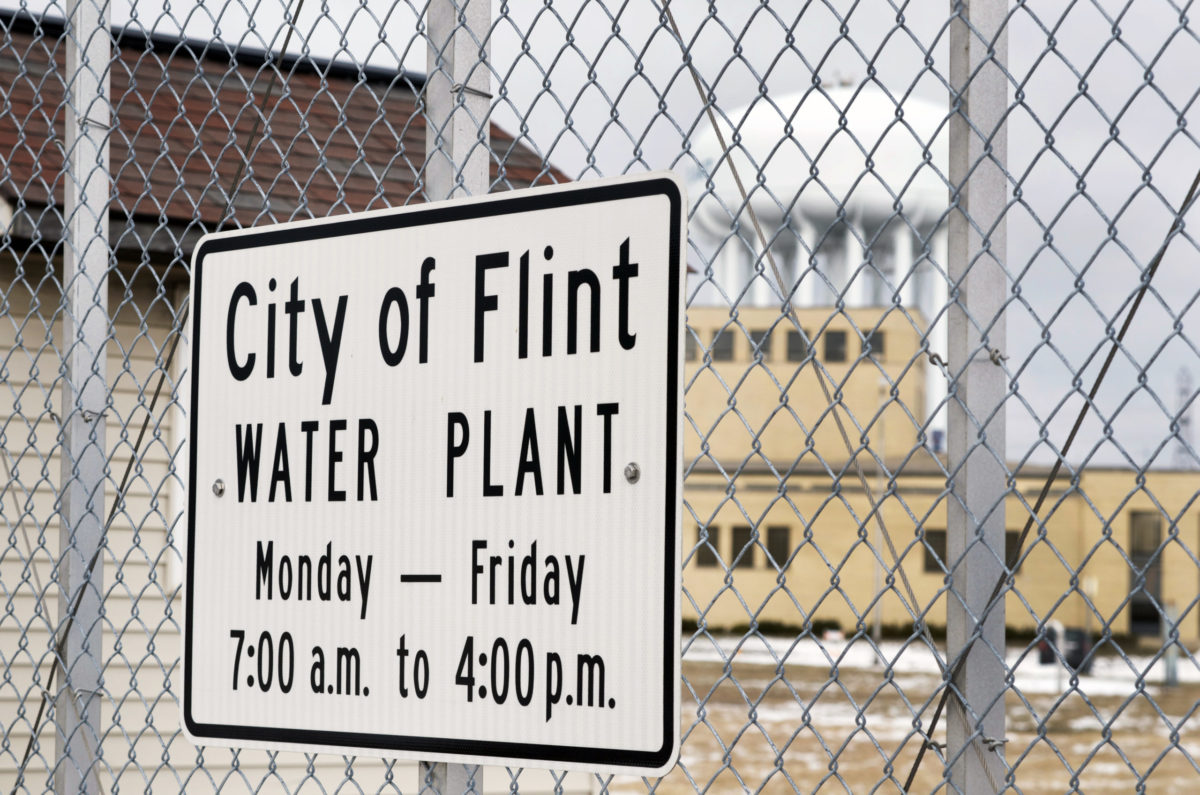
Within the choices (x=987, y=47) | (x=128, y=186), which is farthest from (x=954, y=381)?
(x=128, y=186)

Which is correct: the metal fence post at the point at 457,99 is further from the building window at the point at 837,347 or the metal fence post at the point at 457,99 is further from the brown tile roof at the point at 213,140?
the building window at the point at 837,347

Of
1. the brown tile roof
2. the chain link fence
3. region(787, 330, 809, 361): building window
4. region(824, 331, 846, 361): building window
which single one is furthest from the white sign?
region(824, 331, 846, 361): building window

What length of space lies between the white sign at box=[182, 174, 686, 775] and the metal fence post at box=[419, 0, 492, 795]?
255 mm

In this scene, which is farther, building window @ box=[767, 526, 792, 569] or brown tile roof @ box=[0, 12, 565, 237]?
building window @ box=[767, 526, 792, 569]

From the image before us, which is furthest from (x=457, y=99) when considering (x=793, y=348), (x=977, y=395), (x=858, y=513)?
(x=793, y=348)

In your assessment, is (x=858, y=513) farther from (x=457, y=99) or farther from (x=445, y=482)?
(x=445, y=482)

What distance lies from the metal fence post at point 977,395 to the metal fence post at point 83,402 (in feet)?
5.69

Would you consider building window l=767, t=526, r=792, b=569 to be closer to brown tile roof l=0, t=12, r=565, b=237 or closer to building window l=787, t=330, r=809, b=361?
building window l=787, t=330, r=809, b=361

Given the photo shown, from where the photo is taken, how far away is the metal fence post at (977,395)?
1642 mm

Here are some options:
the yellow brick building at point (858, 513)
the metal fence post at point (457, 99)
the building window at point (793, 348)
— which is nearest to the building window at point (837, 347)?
the yellow brick building at point (858, 513)

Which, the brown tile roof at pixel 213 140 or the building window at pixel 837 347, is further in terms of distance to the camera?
the building window at pixel 837 347

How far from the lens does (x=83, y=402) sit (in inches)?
106

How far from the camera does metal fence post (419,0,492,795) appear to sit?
2.05m

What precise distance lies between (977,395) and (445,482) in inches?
27.8
